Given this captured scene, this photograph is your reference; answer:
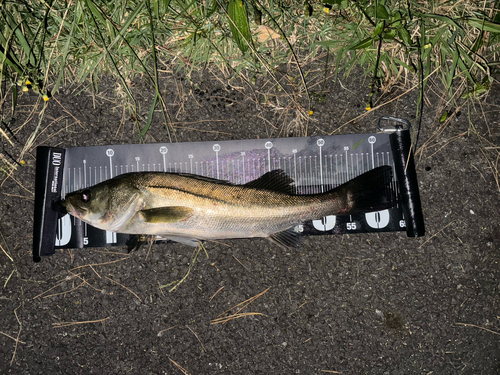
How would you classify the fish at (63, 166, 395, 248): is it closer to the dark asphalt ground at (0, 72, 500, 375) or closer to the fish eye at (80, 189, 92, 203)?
the fish eye at (80, 189, 92, 203)

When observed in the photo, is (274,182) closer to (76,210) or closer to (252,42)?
(252,42)

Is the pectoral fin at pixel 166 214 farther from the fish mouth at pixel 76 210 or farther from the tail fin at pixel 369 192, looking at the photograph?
the tail fin at pixel 369 192

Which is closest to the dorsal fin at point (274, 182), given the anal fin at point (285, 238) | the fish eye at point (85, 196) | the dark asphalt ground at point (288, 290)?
the anal fin at point (285, 238)

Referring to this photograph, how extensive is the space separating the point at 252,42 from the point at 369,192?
181 cm

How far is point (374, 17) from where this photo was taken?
3117mm

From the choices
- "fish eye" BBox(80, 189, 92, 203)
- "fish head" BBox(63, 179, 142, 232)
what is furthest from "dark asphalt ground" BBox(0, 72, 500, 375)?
"fish eye" BBox(80, 189, 92, 203)

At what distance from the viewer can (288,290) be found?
326 cm

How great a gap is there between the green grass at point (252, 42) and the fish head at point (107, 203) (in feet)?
2.31

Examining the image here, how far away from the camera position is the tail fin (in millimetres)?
2984

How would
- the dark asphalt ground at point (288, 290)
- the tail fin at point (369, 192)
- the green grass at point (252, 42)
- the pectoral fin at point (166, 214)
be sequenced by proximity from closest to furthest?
the pectoral fin at point (166, 214) < the tail fin at point (369, 192) < the green grass at point (252, 42) < the dark asphalt ground at point (288, 290)

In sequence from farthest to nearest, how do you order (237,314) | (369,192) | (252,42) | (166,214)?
1. (237,314)
2. (252,42)
3. (369,192)
4. (166,214)

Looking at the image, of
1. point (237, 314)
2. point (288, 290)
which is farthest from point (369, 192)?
point (237, 314)

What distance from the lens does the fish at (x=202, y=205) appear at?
284 cm

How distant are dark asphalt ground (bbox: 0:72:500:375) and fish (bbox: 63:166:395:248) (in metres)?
0.44
